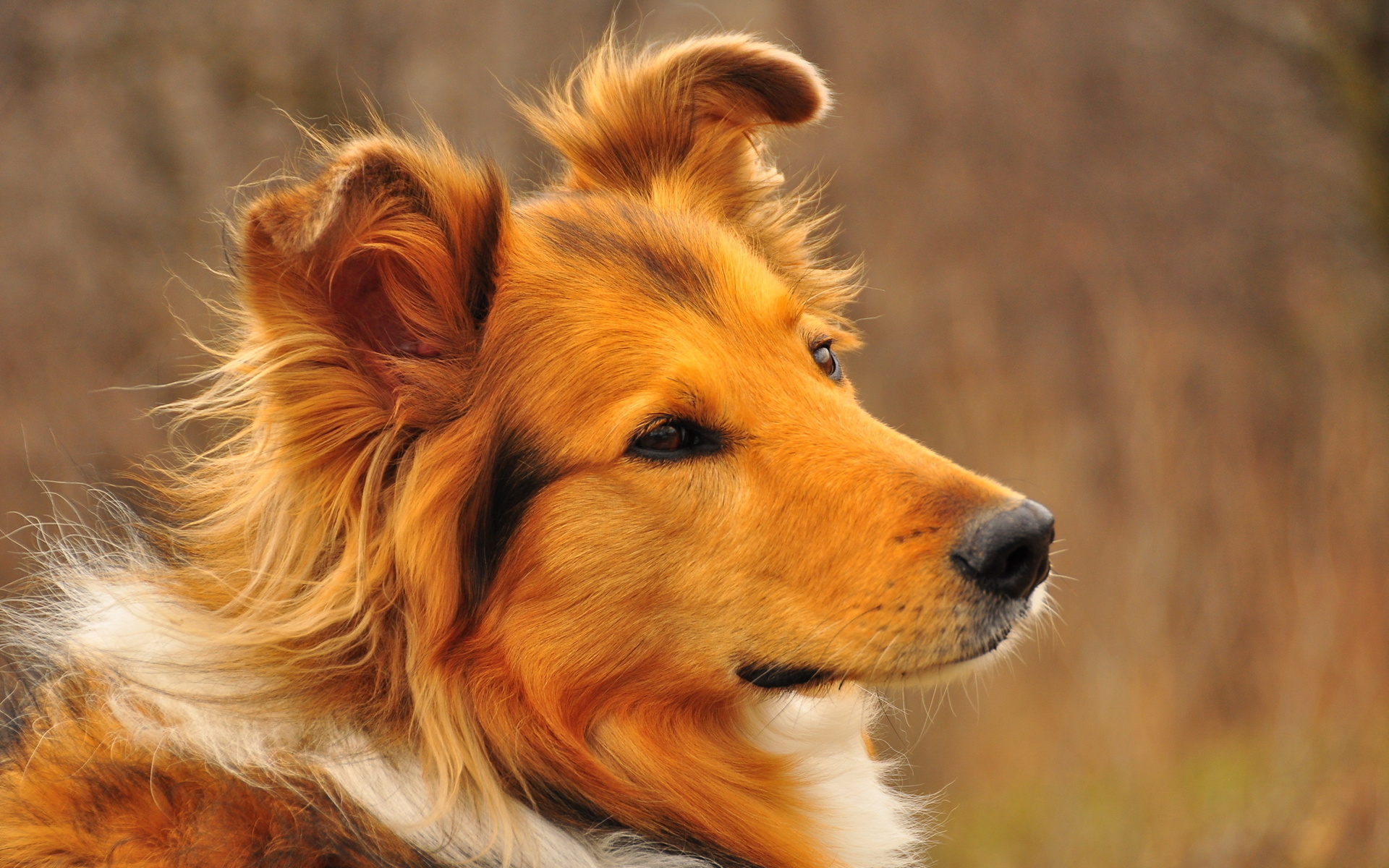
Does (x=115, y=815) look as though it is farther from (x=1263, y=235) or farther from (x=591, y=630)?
(x=1263, y=235)

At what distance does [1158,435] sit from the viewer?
8.19m

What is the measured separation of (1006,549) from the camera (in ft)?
9.10

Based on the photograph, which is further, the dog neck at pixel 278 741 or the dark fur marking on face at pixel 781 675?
the dark fur marking on face at pixel 781 675

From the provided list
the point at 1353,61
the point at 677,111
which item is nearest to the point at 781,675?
the point at 677,111

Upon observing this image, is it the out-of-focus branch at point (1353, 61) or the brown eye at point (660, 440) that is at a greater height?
the out-of-focus branch at point (1353, 61)

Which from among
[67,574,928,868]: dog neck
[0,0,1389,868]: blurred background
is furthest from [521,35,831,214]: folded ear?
[0,0,1389,868]: blurred background

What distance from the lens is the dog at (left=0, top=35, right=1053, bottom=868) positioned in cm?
270

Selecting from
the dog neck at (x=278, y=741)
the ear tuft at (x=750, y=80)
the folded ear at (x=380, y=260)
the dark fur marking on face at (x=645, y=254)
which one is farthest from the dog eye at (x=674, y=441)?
the ear tuft at (x=750, y=80)

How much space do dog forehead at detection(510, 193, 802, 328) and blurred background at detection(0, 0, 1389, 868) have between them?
3026mm

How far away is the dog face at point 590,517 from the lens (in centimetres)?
279

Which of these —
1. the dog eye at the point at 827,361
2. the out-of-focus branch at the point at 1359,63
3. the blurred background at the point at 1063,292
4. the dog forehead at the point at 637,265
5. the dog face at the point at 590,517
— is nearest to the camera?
the dog face at the point at 590,517

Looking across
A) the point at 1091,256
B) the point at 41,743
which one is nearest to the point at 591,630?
the point at 41,743

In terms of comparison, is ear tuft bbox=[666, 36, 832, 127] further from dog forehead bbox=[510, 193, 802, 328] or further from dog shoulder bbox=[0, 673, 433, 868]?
dog shoulder bbox=[0, 673, 433, 868]

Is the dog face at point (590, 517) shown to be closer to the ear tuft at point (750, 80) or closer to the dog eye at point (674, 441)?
the dog eye at point (674, 441)
